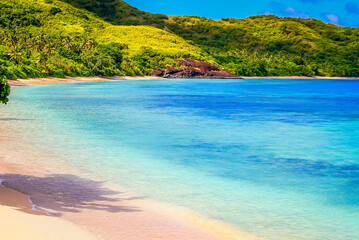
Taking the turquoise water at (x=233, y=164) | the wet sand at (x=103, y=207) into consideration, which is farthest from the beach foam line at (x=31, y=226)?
the turquoise water at (x=233, y=164)

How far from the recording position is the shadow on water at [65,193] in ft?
33.1

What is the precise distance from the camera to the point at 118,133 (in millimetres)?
25172

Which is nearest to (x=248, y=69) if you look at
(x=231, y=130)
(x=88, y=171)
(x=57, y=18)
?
(x=57, y=18)

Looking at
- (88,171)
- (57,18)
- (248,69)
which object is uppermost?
(57,18)

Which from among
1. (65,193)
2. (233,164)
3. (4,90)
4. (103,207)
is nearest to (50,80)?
(233,164)

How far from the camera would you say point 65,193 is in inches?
443

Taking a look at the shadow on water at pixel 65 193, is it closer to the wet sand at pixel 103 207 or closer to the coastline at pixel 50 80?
the wet sand at pixel 103 207

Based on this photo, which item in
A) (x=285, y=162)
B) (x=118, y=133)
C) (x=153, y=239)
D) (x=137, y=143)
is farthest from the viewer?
(x=118, y=133)

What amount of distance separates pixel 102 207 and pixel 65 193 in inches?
58.9

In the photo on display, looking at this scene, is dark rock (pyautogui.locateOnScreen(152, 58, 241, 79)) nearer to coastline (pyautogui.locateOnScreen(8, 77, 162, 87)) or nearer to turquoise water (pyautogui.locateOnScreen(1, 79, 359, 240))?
coastline (pyautogui.locateOnScreen(8, 77, 162, 87))

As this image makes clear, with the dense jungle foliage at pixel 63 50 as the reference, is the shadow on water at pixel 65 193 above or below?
below

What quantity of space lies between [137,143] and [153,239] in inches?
532

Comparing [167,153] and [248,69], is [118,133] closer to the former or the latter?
[167,153]

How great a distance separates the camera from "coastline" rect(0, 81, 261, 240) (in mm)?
→ 8805
